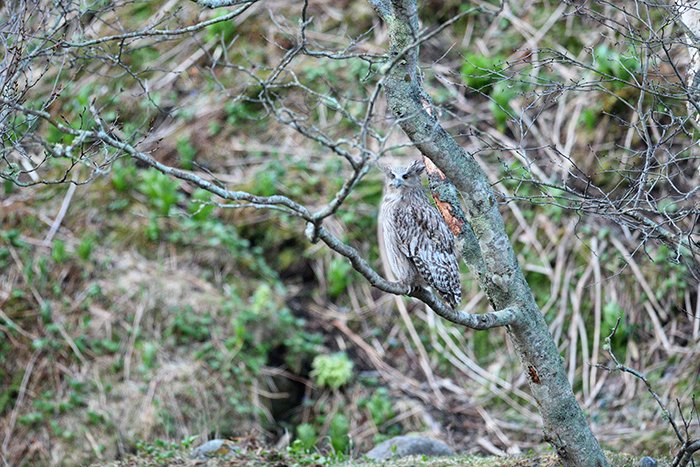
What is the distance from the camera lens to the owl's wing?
437 centimetres

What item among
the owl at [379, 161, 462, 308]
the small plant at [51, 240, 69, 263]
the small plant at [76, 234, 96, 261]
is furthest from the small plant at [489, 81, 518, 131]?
the small plant at [51, 240, 69, 263]

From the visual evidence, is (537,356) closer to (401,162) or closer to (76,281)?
(401,162)

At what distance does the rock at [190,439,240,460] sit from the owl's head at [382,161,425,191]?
170 centimetres

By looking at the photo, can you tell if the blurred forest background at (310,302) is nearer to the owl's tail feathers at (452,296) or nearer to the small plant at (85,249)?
the small plant at (85,249)

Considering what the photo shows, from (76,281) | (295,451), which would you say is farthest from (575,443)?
(76,281)

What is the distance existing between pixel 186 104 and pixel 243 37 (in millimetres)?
955

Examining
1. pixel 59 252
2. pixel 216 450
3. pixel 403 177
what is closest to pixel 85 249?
pixel 59 252

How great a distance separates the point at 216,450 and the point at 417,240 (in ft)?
5.24

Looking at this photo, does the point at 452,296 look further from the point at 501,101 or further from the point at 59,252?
the point at 59,252

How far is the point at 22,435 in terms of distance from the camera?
587cm

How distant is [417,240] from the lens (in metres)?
4.42

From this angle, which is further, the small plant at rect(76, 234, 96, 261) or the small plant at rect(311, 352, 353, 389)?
the small plant at rect(76, 234, 96, 261)

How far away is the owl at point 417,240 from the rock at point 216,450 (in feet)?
4.30

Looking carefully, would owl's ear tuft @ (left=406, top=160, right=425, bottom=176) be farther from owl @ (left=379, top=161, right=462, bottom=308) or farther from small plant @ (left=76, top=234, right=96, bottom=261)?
small plant @ (left=76, top=234, right=96, bottom=261)
